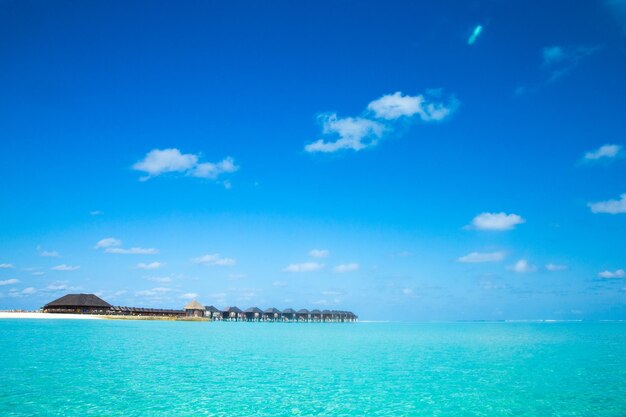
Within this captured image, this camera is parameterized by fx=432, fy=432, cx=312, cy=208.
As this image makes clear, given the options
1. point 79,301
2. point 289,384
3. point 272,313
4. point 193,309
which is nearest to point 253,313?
point 272,313

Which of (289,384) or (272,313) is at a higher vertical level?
(289,384)

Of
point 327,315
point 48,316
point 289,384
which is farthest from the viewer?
point 327,315

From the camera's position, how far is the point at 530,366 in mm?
23172

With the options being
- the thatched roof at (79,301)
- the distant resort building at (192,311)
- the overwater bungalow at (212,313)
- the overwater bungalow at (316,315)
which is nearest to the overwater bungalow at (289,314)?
the distant resort building at (192,311)

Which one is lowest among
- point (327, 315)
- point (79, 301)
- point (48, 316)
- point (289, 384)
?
point (327, 315)

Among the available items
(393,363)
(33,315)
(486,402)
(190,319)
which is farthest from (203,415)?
(190,319)

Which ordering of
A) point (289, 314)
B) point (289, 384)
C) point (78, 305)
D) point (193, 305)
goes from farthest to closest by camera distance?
point (289, 314) < point (193, 305) < point (78, 305) < point (289, 384)

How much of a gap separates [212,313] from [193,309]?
8384 mm

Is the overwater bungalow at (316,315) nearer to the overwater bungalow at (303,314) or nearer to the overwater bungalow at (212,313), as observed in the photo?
the overwater bungalow at (303,314)

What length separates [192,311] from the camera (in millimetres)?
90562

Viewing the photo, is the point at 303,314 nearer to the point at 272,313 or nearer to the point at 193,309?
the point at 272,313

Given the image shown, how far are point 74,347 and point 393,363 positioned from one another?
1885 centimetres

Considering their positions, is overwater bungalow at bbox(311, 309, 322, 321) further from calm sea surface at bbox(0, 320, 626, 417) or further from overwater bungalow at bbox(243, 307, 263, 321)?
calm sea surface at bbox(0, 320, 626, 417)

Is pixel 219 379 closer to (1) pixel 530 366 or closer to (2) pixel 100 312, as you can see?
(1) pixel 530 366
